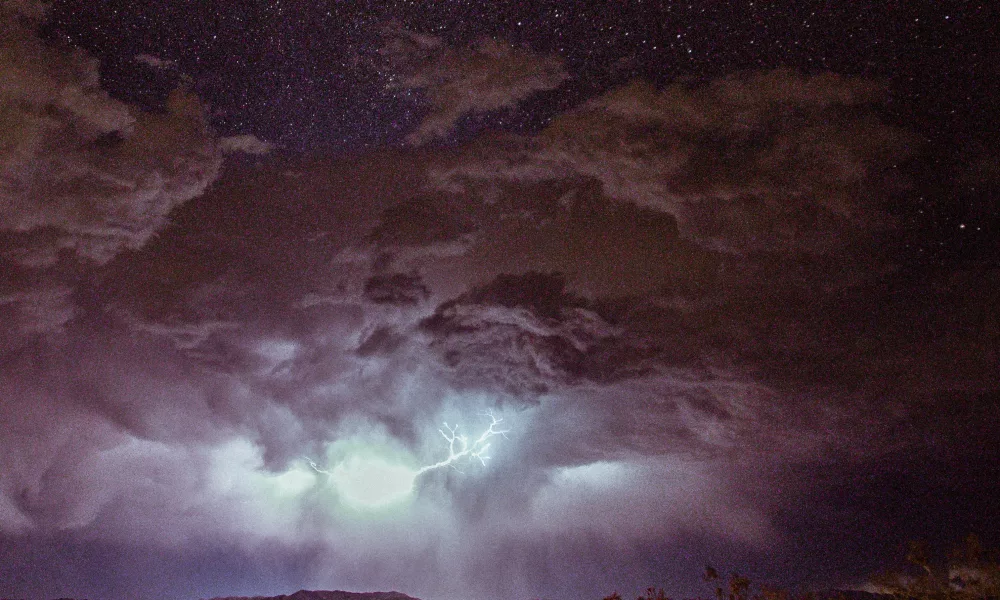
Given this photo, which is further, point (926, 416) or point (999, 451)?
point (999, 451)

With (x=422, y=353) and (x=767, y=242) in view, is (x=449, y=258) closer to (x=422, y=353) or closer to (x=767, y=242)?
(x=422, y=353)

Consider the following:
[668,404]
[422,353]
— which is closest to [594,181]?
[422,353]

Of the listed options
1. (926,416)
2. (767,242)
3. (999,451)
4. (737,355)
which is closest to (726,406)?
(737,355)

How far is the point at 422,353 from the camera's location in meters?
16.1

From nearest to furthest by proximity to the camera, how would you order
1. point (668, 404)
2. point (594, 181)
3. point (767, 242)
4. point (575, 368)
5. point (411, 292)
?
1. point (594, 181)
2. point (767, 242)
3. point (411, 292)
4. point (575, 368)
5. point (668, 404)

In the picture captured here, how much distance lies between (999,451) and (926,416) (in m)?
3.76

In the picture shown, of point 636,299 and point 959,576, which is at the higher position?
point 636,299

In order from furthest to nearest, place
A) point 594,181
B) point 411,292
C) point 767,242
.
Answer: point 411,292 < point 767,242 < point 594,181

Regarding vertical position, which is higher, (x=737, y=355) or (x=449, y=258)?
(x=449, y=258)

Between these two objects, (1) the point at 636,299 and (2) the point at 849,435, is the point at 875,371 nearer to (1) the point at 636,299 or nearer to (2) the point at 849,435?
(2) the point at 849,435

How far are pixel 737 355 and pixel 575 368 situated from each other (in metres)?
4.07

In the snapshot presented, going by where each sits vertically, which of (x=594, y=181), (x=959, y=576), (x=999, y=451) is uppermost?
(x=594, y=181)

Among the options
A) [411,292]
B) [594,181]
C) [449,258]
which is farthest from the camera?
[411,292]

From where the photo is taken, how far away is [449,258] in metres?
12.4
